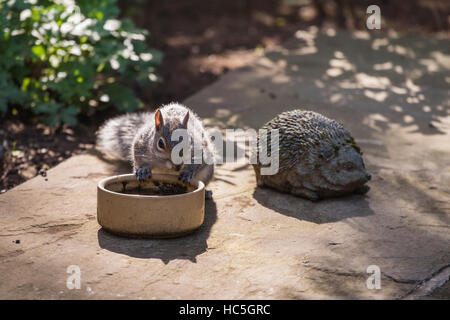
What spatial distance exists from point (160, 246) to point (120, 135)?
6.59 feet

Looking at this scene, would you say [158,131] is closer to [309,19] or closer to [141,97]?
[141,97]

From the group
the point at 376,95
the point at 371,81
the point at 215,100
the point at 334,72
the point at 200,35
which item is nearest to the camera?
the point at 215,100

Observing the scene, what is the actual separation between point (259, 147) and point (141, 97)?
3.71 metres

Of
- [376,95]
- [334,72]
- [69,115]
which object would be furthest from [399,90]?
[69,115]

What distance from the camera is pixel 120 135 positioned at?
6.09 metres

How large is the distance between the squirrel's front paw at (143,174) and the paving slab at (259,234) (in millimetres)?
521

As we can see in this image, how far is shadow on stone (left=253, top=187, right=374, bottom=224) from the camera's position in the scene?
16.4ft

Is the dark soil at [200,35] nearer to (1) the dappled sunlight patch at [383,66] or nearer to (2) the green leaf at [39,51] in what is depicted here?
(2) the green leaf at [39,51]

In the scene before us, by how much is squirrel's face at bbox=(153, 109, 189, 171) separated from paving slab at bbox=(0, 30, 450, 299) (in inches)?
22.0

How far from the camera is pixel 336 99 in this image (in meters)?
8.38

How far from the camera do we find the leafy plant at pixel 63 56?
22.9 feet

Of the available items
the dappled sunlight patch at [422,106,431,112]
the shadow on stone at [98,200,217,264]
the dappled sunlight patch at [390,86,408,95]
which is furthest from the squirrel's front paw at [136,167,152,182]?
the dappled sunlight patch at [390,86,408,95]
